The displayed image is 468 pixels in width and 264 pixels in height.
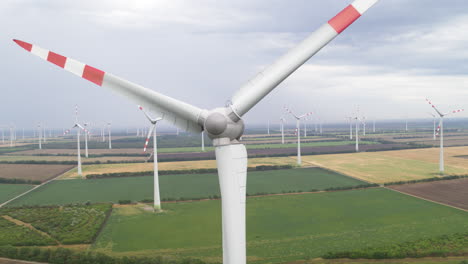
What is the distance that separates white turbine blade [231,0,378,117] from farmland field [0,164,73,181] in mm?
74126

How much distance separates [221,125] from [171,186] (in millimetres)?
55767

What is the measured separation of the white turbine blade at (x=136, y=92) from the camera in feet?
32.8

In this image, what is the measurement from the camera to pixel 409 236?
34.7 metres

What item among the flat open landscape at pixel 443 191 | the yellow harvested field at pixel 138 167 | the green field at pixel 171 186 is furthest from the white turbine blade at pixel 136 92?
the yellow harvested field at pixel 138 167

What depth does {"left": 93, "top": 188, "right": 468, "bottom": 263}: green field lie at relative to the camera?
32.3m

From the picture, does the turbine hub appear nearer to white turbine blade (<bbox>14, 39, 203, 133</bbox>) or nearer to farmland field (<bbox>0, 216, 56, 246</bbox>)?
white turbine blade (<bbox>14, 39, 203, 133</bbox>)

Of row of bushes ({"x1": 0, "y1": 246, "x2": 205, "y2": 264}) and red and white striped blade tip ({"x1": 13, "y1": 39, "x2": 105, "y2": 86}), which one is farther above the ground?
red and white striped blade tip ({"x1": 13, "y1": 39, "x2": 105, "y2": 86})

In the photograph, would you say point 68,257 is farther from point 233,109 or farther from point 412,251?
point 412,251

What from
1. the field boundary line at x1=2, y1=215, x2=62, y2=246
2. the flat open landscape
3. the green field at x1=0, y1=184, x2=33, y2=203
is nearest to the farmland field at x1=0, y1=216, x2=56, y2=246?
the field boundary line at x1=2, y1=215, x2=62, y2=246

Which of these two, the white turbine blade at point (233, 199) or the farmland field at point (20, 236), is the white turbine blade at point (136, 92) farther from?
the farmland field at point (20, 236)

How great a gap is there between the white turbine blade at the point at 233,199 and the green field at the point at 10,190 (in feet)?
184

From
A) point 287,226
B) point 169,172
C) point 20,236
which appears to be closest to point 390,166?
point 169,172

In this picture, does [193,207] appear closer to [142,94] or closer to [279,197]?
[279,197]

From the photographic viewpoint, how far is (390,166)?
276ft
